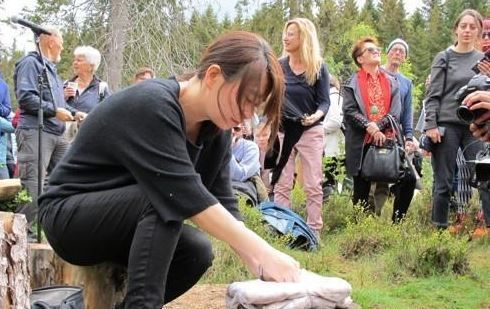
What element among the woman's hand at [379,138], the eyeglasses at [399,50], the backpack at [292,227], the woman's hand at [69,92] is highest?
the eyeglasses at [399,50]

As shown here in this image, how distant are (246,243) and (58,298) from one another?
615 millimetres

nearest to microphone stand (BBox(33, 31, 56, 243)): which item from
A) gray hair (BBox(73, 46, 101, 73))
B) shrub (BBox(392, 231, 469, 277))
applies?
gray hair (BBox(73, 46, 101, 73))

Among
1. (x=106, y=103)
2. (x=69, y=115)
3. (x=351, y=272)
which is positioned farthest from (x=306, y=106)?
(x=106, y=103)

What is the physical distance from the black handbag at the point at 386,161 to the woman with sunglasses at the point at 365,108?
0.06 meters

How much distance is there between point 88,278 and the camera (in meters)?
2.38

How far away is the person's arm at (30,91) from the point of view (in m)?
4.70

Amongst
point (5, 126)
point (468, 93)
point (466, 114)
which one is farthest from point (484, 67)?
point (5, 126)

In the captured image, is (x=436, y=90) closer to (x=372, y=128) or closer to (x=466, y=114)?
(x=372, y=128)

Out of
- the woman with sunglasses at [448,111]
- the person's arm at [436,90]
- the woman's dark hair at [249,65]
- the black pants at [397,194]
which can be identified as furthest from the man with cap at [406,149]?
the woman's dark hair at [249,65]

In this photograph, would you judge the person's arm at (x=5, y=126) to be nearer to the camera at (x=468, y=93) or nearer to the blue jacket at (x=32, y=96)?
the blue jacket at (x=32, y=96)

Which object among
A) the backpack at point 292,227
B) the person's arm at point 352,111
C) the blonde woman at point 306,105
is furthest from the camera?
the person's arm at point 352,111

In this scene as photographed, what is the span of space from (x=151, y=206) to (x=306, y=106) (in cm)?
299

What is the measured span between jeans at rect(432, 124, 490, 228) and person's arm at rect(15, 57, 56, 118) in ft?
9.08

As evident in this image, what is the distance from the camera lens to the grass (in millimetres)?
3465
